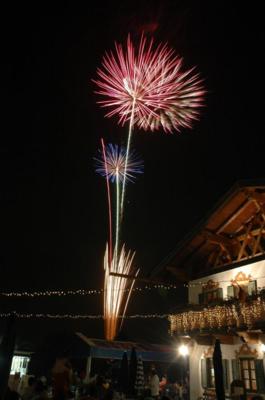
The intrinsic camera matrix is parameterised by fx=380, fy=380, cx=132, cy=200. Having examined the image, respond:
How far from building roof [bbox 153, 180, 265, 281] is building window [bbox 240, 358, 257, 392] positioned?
13.4 ft

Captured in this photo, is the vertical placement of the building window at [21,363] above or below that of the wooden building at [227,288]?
below

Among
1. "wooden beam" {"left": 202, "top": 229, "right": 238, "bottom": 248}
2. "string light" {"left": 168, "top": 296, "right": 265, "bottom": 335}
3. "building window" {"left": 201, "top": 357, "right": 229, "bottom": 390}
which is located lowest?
"building window" {"left": 201, "top": 357, "right": 229, "bottom": 390}

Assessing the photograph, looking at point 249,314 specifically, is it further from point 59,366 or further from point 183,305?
point 59,366

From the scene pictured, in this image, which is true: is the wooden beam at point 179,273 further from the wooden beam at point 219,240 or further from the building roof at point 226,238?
the wooden beam at point 219,240

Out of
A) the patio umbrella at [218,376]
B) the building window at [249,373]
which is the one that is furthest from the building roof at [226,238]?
the patio umbrella at [218,376]

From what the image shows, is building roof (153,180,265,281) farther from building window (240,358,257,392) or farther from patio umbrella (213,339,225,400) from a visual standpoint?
patio umbrella (213,339,225,400)

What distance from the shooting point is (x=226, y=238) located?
18.7 meters

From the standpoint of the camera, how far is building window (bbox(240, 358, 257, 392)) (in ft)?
50.1

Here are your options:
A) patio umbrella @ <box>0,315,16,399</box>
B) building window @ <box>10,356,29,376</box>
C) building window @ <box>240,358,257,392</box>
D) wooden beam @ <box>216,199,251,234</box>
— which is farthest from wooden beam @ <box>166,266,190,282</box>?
building window @ <box>10,356,29,376</box>

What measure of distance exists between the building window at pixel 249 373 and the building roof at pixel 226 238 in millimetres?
4096

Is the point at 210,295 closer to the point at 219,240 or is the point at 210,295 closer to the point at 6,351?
the point at 219,240

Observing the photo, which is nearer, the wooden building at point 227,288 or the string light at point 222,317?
the string light at point 222,317

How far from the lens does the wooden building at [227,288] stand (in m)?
15.3

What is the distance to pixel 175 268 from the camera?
20875 millimetres
